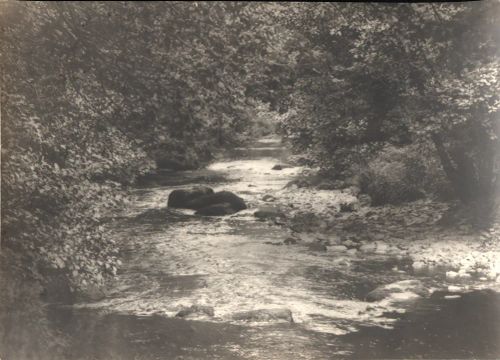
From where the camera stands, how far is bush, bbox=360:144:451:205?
13.5 feet

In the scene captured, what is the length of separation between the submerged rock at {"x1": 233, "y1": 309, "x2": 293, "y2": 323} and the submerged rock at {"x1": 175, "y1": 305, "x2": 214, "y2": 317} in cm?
17

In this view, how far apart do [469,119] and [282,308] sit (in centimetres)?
192

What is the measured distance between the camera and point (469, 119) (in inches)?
163

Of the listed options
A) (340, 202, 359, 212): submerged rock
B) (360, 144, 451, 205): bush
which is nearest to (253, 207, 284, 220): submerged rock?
(340, 202, 359, 212): submerged rock

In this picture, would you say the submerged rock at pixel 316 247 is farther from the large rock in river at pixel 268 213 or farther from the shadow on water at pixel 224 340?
the shadow on water at pixel 224 340

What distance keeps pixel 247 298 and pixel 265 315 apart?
17 centimetres

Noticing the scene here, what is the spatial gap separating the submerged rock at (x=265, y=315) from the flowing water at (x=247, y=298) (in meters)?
0.03

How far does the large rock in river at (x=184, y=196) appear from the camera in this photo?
3.99 m

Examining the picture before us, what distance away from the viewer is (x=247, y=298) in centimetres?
389

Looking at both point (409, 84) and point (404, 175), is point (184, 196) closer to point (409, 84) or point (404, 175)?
point (404, 175)

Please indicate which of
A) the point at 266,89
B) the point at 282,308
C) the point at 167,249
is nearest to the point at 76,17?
the point at 266,89

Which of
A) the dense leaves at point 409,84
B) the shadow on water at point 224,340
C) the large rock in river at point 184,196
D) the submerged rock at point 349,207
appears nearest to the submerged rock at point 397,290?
the shadow on water at point 224,340

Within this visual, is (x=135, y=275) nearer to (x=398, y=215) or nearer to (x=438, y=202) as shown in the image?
(x=398, y=215)

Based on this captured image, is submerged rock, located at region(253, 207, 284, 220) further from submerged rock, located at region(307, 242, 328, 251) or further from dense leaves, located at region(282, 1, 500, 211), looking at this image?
dense leaves, located at region(282, 1, 500, 211)
